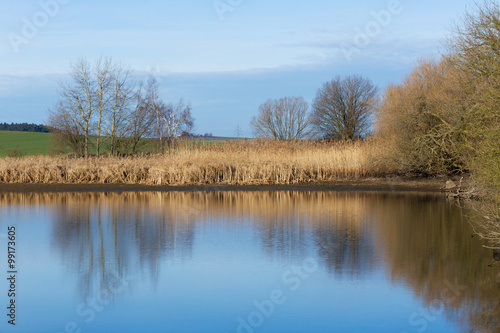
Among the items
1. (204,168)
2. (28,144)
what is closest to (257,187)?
(204,168)

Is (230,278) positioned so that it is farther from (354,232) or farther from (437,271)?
(354,232)

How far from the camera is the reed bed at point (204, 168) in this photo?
77.9 ft

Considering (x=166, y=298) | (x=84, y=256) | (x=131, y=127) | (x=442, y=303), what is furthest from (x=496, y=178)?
(x=131, y=127)


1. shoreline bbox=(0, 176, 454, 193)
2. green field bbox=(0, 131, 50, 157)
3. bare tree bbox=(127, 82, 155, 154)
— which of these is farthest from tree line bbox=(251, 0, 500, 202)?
green field bbox=(0, 131, 50, 157)

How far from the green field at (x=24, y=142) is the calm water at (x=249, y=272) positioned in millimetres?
45010

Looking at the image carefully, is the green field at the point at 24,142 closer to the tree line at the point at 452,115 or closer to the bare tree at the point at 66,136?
the bare tree at the point at 66,136

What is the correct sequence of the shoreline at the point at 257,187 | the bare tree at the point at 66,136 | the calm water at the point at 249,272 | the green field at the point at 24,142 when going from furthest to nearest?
the green field at the point at 24,142
the bare tree at the point at 66,136
the shoreline at the point at 257,187
the calm water at the point at 249,272

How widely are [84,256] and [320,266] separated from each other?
426 centimetres

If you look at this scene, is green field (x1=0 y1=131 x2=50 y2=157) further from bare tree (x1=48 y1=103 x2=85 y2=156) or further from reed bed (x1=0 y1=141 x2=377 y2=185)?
reed bed (x1=0 y1=141 x2=377 y2=185)

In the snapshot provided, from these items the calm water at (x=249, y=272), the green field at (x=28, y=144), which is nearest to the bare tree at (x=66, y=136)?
the green field at (x=28, y=144)

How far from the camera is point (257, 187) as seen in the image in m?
22.7

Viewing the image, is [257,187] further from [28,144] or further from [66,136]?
[28,144]

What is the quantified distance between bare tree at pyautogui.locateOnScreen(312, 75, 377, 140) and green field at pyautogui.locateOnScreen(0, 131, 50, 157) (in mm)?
27290

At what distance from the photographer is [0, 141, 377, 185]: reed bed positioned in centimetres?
2373
